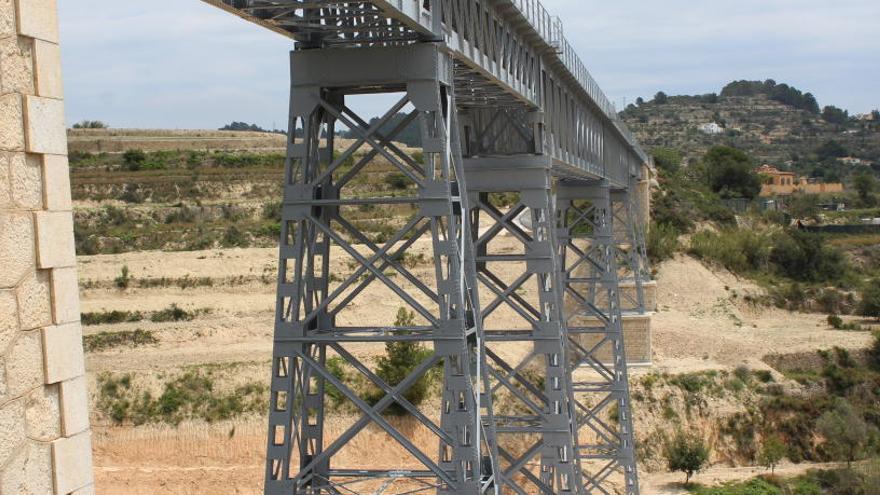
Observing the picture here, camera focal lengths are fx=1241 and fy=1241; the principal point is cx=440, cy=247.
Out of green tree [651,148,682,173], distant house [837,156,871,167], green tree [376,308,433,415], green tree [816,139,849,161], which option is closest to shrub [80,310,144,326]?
green tree [376,308,433,415]

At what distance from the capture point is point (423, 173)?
13523mm

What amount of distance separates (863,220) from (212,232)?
158 ft

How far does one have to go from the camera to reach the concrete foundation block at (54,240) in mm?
5672

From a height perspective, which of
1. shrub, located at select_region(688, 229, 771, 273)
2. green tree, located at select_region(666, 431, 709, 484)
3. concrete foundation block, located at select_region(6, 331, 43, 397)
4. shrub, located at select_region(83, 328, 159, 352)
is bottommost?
green tree, located at select_region(666, 431, 709, 484)

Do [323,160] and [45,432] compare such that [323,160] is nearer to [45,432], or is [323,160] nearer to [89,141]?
[45,432]

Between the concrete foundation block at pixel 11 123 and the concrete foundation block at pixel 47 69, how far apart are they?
0.48ft

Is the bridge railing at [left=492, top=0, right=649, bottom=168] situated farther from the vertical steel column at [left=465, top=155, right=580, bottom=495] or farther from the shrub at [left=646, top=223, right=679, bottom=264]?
the shrub at [left=646, top=223, right=679, bottom=264]

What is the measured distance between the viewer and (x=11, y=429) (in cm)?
552

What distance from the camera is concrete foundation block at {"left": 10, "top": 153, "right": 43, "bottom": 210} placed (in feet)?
18.3

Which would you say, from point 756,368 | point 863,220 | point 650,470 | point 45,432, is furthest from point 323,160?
point 863,220

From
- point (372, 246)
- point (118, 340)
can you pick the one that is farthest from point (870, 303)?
point (372, 246)

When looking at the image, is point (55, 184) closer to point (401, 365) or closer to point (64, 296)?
point (64, 296)

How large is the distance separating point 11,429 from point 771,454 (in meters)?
38.0

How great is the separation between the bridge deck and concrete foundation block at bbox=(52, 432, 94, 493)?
18.5 ft
